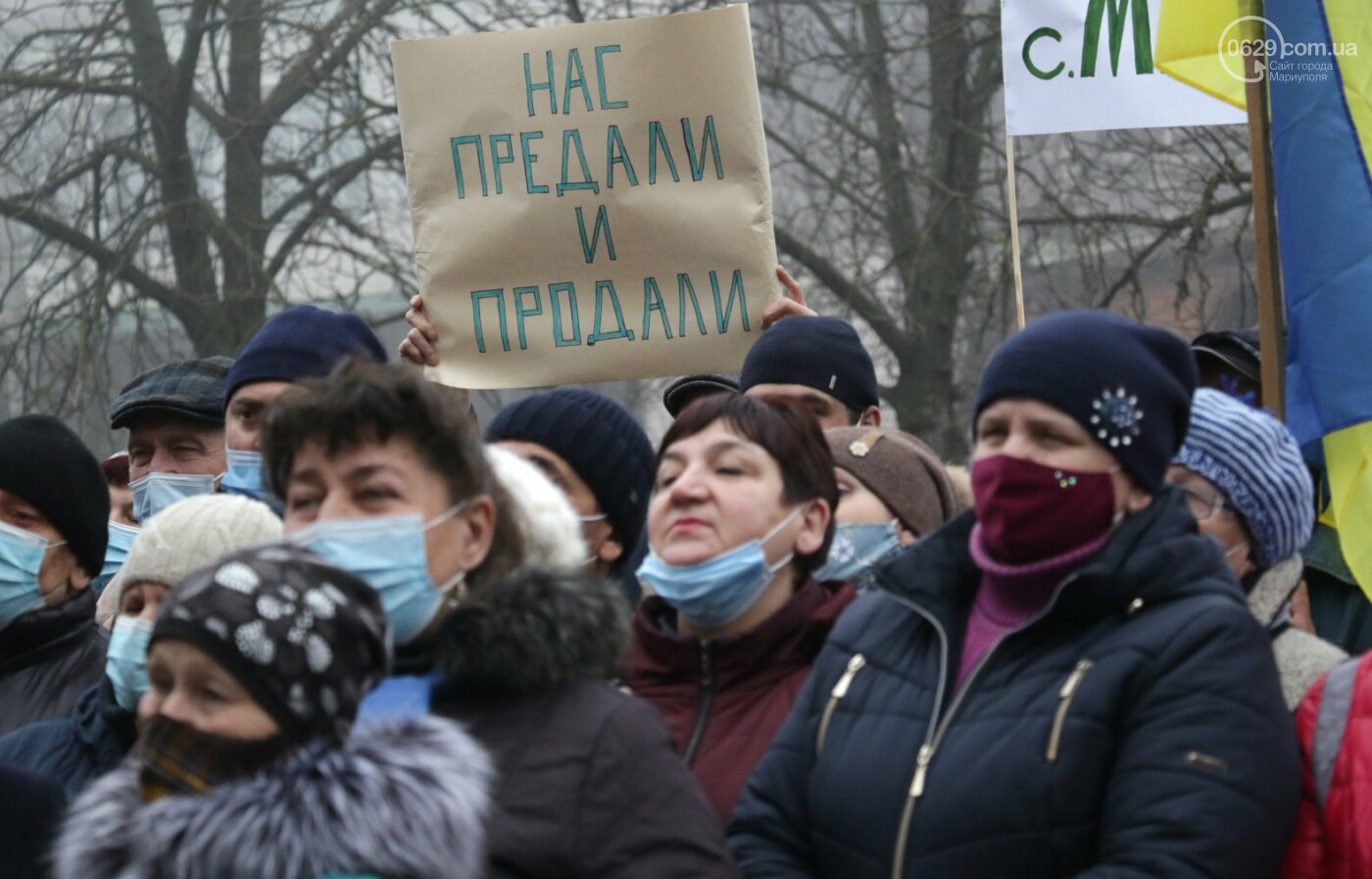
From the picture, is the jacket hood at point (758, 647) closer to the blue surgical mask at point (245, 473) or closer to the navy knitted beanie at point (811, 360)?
the navy knitted beanie at point (811, 360)

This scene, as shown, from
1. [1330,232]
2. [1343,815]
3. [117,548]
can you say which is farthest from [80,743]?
[1330,232]

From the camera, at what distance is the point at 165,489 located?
5.88 m

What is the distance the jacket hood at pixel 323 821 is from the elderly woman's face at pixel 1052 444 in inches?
41.5

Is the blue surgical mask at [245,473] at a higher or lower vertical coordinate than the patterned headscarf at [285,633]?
lower

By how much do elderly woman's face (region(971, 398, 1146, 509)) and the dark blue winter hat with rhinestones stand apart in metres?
0.01

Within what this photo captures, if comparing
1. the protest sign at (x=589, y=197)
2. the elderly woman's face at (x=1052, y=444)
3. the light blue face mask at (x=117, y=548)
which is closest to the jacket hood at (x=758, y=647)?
the elderly woman's face at (x=1052, y=444)

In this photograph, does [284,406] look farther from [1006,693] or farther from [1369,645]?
[1369,645]

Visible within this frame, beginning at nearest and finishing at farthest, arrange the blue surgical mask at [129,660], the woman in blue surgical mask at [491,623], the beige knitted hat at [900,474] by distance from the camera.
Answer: the woman in blue surgical mask at [491,623]
the blue surgical mask at [129,660]
the beige knitted hat at [900,474]

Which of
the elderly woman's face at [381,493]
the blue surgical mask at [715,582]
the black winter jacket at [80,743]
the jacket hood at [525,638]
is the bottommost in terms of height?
the black winter jacket at [80,743]

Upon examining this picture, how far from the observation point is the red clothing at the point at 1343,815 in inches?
125

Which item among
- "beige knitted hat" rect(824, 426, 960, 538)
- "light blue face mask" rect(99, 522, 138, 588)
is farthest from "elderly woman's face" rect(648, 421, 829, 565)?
"light blue face mask" rect(99, 522, 138, 588)

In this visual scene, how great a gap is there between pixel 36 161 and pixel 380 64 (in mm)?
2260

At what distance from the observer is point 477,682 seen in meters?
3.15

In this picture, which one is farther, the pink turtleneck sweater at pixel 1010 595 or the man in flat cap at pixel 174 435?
the man in flat cap at pixel 174 435
